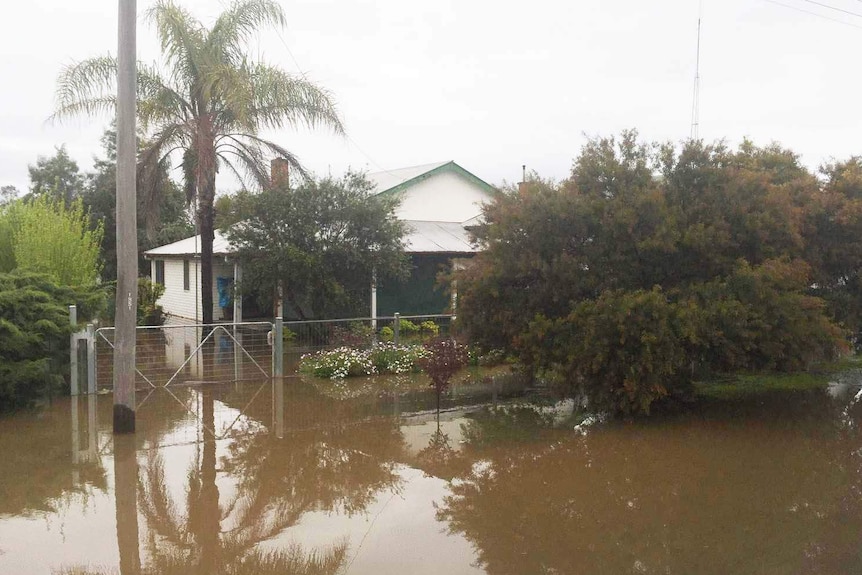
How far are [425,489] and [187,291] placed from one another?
19.6 meters

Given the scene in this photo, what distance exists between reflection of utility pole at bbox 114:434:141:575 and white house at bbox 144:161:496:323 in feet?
36.3

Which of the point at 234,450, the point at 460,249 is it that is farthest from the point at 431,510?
the point at 460,249

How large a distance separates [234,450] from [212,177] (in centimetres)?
869

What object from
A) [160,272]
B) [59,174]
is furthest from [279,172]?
[59,174]

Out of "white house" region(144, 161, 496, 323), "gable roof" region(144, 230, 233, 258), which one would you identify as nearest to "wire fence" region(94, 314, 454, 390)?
"gable roof" region(144, 230, 233, 258)

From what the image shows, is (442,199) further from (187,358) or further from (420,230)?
(187,358)

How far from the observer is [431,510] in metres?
7.39

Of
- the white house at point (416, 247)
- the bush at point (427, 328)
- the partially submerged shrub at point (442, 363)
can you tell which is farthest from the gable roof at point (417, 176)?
the partially submerged shrub at point (442, 363)

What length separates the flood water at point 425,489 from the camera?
20.3 feet

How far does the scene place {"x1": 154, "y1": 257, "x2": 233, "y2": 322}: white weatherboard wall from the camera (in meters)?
23.3

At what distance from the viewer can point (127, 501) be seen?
7.59 m

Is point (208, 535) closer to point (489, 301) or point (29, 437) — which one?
point (29, 437)

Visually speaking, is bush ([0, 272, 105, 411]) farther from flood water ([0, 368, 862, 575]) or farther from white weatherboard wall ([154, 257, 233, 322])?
white weatherboard wall ([154, 257, 233, 322])

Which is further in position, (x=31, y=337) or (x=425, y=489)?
(x=31, y=337)
